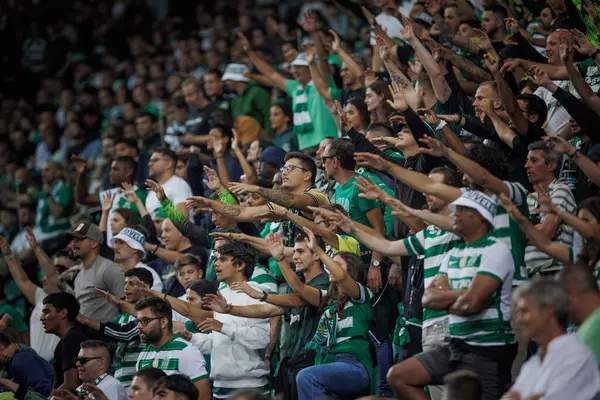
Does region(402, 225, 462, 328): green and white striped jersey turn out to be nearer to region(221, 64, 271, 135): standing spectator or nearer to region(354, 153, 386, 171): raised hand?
region(354, 153, 386, 171): raised hand

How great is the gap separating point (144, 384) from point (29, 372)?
249cm

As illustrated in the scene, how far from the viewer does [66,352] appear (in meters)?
9.39

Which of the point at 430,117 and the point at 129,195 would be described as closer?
the point at 430,117

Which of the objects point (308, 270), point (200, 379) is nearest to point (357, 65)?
point (308, 270)

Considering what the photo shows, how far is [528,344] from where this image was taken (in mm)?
7695

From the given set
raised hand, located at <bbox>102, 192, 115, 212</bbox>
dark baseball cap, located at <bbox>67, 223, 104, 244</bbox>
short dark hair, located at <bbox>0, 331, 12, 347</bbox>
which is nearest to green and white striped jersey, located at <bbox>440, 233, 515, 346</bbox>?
short dark hair, located at <bbox>0, 331, 12, 347</bbox>

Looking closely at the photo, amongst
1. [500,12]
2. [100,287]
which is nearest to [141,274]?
[100,287]

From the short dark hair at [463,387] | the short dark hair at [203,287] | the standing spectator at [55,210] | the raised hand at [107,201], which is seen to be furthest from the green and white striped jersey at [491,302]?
the standing spectator at [55,210]

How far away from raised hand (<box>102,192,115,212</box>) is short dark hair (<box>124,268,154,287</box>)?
7.91 ft

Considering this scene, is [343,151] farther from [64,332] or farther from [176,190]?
[176,190]

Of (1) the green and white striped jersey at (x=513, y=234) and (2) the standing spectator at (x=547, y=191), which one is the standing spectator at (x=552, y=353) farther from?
(2) the standing spectator at (x=547, y=191)

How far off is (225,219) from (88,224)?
191cm

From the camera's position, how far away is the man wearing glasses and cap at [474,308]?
6555mm

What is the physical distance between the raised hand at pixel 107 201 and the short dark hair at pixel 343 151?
12.8 ft
